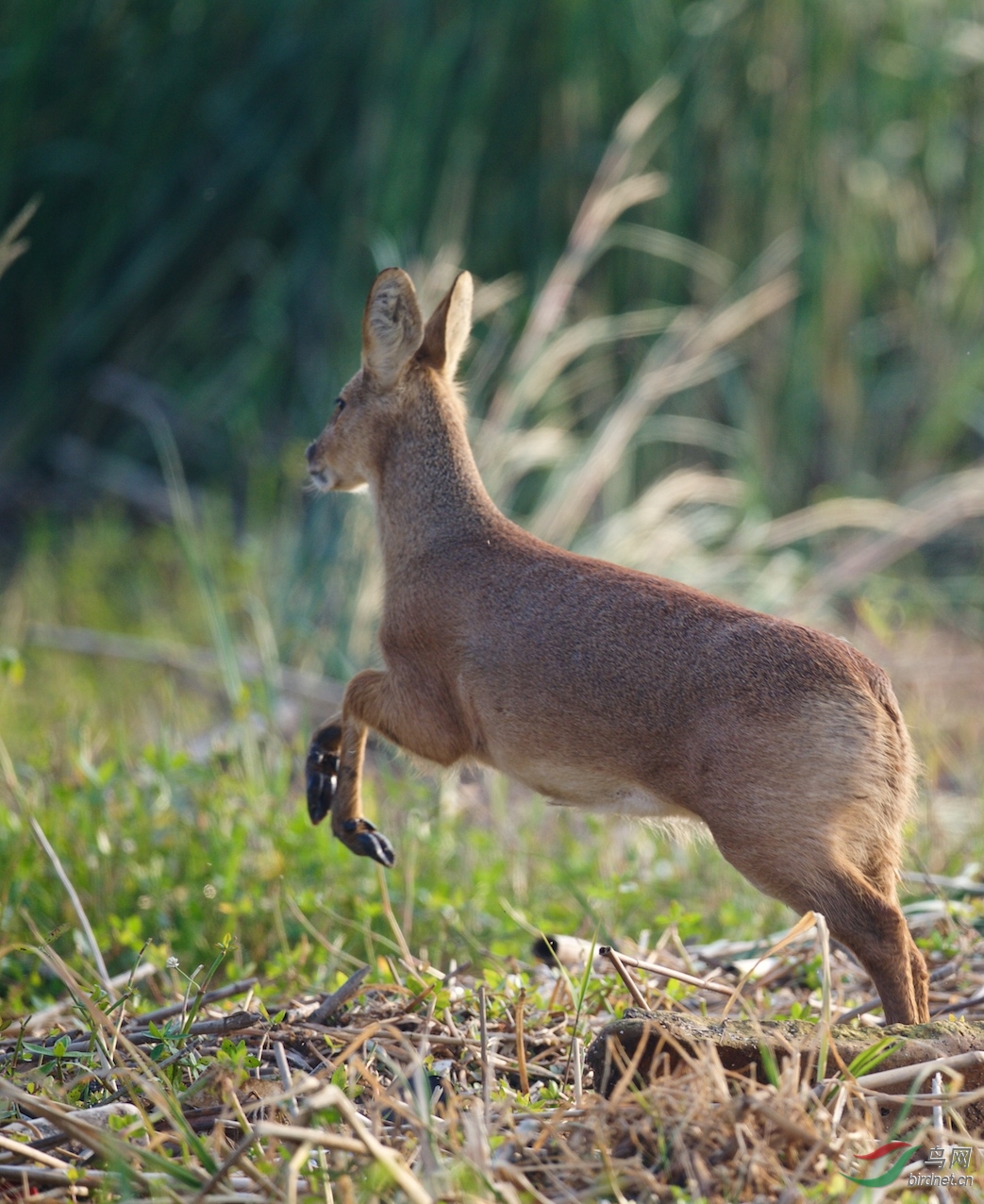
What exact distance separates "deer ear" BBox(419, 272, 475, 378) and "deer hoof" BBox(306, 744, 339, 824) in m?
1.12

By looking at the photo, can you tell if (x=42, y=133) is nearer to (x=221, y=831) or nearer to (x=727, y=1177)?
(x=221, y=831)

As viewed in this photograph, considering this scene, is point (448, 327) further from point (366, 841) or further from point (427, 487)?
point (366, 841)

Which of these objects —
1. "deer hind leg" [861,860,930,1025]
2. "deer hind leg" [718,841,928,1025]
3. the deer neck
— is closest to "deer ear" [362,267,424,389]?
the deer neck

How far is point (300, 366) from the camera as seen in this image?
835 centimetres

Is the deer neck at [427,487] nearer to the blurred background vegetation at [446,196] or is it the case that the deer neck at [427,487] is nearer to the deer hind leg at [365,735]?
the deer hind leg at [365,735]

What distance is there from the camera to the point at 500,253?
813cm

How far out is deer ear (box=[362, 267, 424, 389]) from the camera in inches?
143

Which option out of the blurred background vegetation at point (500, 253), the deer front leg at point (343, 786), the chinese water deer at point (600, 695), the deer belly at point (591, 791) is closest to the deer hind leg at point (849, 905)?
the chinese water deer at point (600, 695)

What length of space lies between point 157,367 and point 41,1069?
6478mm

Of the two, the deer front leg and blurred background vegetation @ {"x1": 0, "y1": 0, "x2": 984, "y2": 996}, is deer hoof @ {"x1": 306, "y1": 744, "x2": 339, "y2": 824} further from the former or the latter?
blurred background vegetation @ {"x1": 0, "y1": 0, "x2": 984, "y2": 996}

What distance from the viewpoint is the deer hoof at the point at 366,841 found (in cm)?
335

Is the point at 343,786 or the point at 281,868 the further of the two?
the point at 281,868

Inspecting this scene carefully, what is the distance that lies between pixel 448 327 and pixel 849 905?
6.28 feet

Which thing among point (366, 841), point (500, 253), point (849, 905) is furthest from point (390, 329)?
point (500, 253)
